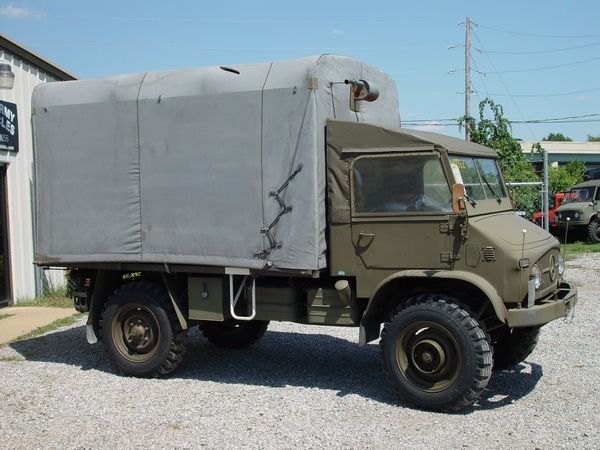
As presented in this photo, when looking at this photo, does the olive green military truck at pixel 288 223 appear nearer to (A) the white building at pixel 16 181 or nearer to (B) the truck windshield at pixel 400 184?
(B) the truck windshield at pixel 400 184

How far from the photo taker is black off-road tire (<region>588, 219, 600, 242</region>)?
79.7ft

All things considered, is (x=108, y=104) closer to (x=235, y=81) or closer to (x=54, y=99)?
(x=54, y=99)

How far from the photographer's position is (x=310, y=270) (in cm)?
680

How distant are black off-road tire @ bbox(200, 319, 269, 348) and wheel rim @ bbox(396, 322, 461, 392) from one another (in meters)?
2.72

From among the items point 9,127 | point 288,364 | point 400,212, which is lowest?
point 288,364

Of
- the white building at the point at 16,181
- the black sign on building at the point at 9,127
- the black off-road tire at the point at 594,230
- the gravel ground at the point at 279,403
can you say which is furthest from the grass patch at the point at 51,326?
the black off-road tire at the point at 594,230

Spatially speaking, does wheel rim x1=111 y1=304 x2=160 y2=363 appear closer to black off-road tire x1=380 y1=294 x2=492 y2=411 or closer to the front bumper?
black off-road tire x1=380 y1=294 x2=492 y2=411

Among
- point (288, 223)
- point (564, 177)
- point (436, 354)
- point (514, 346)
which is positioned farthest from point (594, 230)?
point (288, 223)

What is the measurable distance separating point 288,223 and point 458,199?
161cm

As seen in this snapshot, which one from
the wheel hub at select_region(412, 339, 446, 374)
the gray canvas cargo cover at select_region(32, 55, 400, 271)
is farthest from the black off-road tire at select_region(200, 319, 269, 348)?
the wheel hub at select_region(412, 339, 446, 374)

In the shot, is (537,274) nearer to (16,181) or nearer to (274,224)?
(274,224)

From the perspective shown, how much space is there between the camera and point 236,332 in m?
9.02

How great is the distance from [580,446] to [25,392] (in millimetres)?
5148

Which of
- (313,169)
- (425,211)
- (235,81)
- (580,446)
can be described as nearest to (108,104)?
(235,81)
